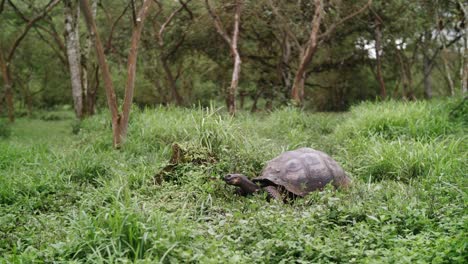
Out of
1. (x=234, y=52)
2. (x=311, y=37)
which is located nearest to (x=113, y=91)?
(x=234, y=52)

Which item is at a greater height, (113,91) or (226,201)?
(113,91)

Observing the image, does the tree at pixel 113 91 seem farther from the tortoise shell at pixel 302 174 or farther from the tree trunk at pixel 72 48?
the tree trunk at pixel 72 48

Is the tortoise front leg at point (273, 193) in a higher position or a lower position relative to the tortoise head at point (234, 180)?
lower

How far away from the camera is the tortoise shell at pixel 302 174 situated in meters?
5.59

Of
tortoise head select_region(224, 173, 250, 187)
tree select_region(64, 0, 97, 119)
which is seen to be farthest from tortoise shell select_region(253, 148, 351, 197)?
tree select_region(64, 0, 97, 119)

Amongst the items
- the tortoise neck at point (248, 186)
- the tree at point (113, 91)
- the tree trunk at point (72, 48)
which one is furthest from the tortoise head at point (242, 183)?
the tree trunk at point (72, 48)

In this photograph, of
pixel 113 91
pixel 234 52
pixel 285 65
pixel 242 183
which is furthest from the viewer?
pixel 285 65

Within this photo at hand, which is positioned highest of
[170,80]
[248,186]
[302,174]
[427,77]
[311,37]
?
[311,37]

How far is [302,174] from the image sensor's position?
5.64m

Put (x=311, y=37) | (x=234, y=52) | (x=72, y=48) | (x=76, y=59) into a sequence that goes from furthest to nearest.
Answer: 1. (x=234, y=52)
2. (x=76, y=59)
3. (x=72, y=48)
4. (x=311, y=37)

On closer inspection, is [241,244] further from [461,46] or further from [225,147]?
[461,46]

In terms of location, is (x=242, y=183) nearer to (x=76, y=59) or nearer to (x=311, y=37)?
(x=311, y=37)

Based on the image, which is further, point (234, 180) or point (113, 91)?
point (113, 91)

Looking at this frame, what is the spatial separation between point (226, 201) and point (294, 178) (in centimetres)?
83
